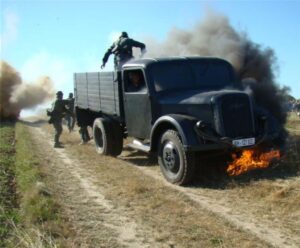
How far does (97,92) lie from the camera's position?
1211 cm

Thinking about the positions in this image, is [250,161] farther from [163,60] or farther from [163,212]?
[163,60]

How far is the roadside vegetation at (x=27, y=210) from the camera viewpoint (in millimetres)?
5411

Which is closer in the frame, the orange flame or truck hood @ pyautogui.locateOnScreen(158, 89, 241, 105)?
truck hood @ pyautogui.locateOnScreen(158, 89, 241, 105)

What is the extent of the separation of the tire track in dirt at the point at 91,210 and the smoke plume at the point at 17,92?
772 inches

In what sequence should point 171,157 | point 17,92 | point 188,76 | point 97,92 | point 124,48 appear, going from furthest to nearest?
point 17,92
point 124,48
point 97,92
point 188,76
point 171,157

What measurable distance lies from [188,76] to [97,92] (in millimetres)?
3343

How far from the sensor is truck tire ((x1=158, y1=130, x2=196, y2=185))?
8.12 meters

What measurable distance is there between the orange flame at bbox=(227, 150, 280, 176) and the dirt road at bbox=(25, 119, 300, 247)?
0.58m

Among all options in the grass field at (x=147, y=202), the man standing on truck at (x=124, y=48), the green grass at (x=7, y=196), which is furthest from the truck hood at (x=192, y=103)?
the man standing on truck at (x=124, y=48)

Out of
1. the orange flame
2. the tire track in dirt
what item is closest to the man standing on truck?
the tire track in dirt

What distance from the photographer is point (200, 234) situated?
5.65 metres

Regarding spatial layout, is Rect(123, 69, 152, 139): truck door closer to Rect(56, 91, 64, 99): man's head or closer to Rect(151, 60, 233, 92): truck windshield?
Rect(151, 60, 233, 92): truck windshield

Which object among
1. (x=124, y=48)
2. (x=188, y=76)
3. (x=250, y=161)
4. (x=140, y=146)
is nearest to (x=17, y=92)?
(x=124, y=48)

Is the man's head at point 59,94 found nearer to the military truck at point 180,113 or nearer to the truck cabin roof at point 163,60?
the military truck at point 180,113
